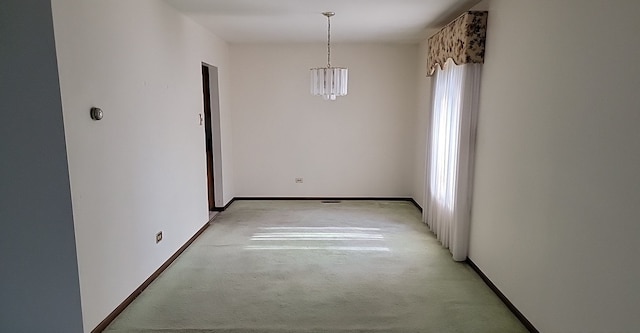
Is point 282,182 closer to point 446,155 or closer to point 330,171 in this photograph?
point 330,171

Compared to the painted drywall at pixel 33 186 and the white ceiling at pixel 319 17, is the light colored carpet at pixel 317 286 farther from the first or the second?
the white ceiling at pixel 319 17

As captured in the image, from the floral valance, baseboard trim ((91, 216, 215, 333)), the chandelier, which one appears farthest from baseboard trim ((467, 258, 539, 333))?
baseboard trim ((91, 216, 215, 333))

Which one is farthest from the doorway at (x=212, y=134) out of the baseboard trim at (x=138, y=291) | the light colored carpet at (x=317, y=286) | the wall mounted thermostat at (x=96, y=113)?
the wall mounted thermostat at (x=96, y=113)

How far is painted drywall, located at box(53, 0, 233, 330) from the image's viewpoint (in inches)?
91.2

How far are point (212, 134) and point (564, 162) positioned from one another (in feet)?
14.5

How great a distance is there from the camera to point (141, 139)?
10.2 ft

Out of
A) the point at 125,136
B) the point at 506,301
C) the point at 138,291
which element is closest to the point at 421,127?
the point at 506,301

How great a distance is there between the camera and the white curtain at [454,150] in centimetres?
350

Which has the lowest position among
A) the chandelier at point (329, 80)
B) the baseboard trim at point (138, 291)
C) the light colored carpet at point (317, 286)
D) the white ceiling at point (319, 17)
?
the light colored carpet at point (317, 286)

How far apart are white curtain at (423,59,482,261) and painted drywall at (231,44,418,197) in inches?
56.9

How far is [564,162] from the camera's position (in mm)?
2217

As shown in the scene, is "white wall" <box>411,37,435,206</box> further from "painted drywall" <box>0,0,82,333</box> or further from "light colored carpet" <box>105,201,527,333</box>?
"painted drywall" <box>0,0,82,333</box>

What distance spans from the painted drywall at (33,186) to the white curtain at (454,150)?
124 inches

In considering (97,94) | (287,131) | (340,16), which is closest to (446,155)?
(340,16)
